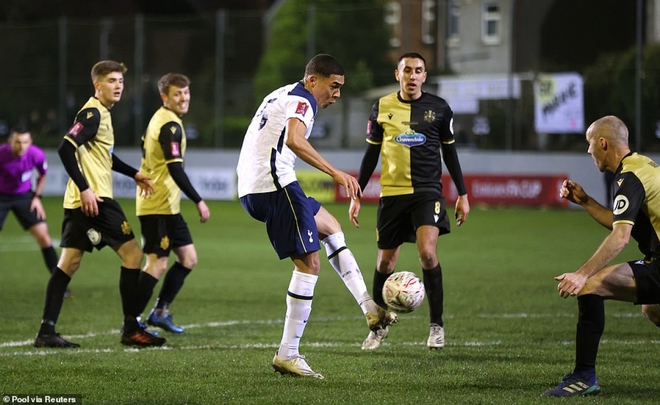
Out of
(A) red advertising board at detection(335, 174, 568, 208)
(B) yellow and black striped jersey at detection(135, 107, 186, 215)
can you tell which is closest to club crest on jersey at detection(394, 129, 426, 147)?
(B) yellow and black striped jersey at detection(135, 107, 186, 215)

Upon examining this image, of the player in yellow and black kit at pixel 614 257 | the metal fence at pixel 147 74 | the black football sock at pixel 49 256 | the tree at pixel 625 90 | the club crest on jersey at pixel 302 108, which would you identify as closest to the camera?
the player in yellow and black kit at pixel 614 257

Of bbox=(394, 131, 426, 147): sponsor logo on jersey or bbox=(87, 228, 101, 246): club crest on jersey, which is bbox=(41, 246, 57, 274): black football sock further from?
bbox=(394, 131, 426, 147): sponsor logo on jersey

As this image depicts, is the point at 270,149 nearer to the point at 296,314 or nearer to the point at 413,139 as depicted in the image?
the point at 296,314

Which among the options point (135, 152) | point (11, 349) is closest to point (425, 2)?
point (135, 152)

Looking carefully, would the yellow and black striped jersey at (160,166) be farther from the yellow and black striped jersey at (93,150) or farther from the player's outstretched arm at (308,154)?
the player's outstretched arm at (308,154)

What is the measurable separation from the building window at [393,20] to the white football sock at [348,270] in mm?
25187

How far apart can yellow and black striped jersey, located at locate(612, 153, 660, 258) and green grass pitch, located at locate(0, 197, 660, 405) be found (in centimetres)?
100

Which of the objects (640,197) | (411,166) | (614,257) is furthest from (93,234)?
(640,197)

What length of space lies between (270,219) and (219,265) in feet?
28.8

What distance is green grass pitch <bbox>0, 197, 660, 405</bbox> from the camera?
635 centimetres

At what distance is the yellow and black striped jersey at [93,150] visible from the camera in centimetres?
820

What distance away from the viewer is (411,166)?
28.5 feet

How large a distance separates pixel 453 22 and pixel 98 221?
2451 centimetres

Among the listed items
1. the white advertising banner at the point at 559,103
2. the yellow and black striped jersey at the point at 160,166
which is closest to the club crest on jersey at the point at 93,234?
the yellow and black striped jersey at the point at 160,166
